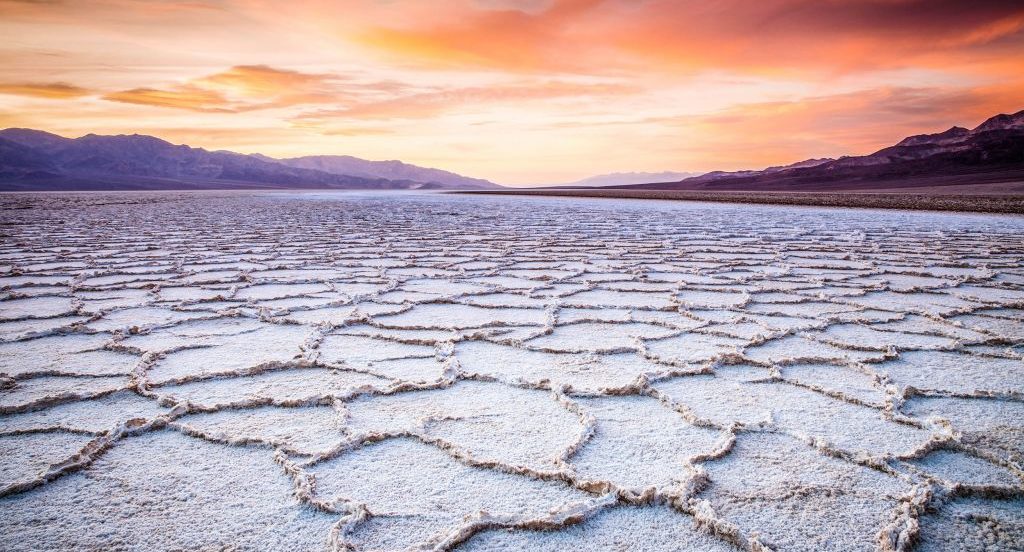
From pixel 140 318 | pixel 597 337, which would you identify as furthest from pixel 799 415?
pixel 140 318

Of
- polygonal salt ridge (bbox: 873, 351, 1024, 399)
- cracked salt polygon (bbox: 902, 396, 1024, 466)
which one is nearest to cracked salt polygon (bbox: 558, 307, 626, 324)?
polygonal salt ridge (bbox: 873, 351, 1024, 399)

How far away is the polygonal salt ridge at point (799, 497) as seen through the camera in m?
0.88

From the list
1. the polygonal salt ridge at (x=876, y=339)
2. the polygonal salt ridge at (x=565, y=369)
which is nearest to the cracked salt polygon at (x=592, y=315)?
the polygonal salt ridge at (x=565, y=369)

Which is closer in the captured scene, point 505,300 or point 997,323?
point 997,323

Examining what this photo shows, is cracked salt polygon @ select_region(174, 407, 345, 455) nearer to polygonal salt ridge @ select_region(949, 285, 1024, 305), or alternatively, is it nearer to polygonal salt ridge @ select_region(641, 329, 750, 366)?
polygonal salt ridge @ select_region(641, 329, 750, 366)

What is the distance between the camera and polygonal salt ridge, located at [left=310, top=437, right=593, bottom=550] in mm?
889

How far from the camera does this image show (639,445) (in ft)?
3.83

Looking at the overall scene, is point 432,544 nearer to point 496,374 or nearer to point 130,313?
point 496,374

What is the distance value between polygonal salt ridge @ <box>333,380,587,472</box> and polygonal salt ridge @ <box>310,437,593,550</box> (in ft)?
0.19

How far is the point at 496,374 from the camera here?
5.22ft

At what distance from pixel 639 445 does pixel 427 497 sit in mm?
443

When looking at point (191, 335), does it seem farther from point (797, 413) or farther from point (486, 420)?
point (797, 413)

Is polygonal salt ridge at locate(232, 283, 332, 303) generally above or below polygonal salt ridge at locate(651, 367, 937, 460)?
above

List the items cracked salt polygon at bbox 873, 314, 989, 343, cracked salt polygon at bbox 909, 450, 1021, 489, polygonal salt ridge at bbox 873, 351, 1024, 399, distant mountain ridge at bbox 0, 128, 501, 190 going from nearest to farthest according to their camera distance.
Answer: cracked salt polygon at bbox 909, 450, 1021, 489
polygonal salt ridge at bbox 873, 351, 1024, 399
cracked salt polygon at bbox 873, 314, 989, 343
distant mountain ridge at bbox 0, 128, 501, 190
